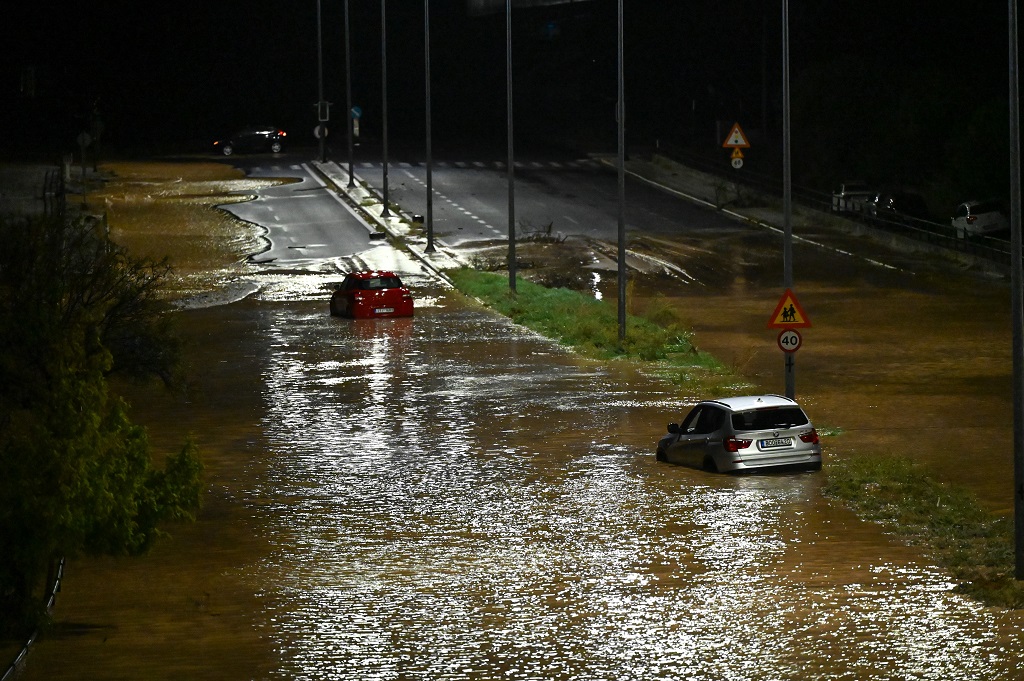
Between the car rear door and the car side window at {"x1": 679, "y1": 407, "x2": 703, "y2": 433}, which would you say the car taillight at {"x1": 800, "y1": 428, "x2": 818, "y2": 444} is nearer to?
the car rear door

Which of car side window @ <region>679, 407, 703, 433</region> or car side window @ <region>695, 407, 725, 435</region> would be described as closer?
car side window @ <region>695, 407, 725, 435</region>

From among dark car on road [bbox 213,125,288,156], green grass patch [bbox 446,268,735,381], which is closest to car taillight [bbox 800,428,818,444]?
green grass patch [bbox 446,268,735,381]

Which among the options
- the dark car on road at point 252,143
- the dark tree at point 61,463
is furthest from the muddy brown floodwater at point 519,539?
the dark car on road at point 252,143

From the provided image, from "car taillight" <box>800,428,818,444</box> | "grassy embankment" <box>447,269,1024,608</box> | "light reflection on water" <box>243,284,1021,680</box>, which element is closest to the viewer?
"light reflection on water" <box>243,284,1021,680</box>

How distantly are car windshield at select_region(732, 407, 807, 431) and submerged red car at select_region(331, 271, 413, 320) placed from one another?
22756 mm

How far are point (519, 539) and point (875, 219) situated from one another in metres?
44.8

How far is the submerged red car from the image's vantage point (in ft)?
145

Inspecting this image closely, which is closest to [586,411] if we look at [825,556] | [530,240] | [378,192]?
[825,556]

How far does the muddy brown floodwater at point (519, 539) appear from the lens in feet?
47.9

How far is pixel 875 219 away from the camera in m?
61.3

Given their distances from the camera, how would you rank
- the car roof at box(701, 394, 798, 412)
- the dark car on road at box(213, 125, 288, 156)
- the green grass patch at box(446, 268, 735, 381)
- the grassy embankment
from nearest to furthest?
the grassy embankment
the car roof at box(701, 394, 798, 412)
the green grass patch at box(446, 268, 735, 381)
the dark car on road at box(213, 125, 288, 156)

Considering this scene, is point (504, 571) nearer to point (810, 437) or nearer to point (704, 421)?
point (704, 421)

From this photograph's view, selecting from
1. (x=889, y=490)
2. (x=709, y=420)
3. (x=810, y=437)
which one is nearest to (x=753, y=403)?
(x=709, y=420)

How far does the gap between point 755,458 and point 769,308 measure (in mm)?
23467
